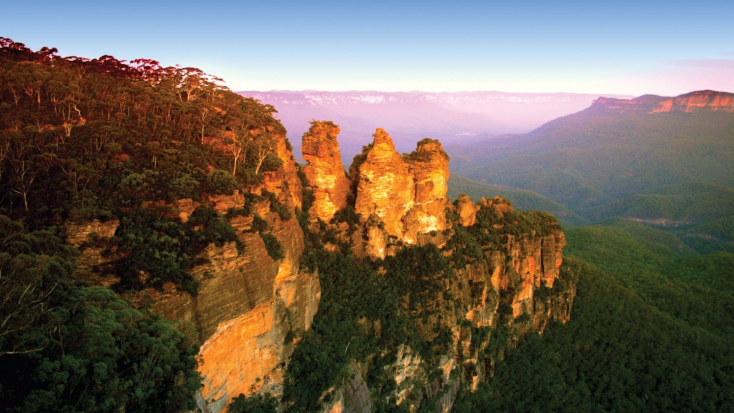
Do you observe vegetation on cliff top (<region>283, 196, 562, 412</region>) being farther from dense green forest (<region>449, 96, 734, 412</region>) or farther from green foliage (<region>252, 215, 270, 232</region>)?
green foliage (<region>252, 215, 270, 232</region>)

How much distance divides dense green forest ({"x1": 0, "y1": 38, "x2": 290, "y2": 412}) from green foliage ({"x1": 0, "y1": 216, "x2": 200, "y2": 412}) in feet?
0.13

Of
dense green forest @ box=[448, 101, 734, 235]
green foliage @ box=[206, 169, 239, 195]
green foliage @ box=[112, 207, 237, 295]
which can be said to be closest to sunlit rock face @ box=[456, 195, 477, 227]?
green foliage @ box=[206, 169, 239, 195]

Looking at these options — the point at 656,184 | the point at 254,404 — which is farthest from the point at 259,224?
the point at 656,184

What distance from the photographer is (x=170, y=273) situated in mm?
15148

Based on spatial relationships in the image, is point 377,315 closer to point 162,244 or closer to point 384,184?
point 384,184

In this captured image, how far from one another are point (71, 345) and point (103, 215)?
5.81m

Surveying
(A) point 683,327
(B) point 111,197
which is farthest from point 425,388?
(A) point 683,327

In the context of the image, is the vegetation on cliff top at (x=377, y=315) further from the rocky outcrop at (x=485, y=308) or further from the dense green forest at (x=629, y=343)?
the dense green forest at (x=629, y=343)

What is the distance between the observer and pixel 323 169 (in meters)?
29.2

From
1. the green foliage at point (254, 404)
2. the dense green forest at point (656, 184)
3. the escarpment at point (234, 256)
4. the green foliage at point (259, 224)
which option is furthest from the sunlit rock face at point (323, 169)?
the dense green forest at point (656, 184)

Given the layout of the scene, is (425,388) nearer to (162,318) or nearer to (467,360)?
(467,360)

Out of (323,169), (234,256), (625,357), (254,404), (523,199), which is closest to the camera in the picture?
(234,256)

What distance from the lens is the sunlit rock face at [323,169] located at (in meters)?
28.6

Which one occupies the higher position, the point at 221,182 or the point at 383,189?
the point at 221,182
